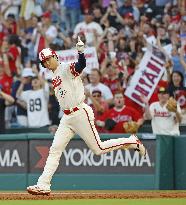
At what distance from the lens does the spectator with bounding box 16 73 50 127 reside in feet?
58.1

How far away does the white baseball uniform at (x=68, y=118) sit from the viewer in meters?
12.4

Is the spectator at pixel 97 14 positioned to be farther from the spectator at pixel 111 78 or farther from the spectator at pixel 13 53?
the spectator at pixel 111 78

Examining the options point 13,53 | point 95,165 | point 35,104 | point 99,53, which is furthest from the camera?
point 13,53

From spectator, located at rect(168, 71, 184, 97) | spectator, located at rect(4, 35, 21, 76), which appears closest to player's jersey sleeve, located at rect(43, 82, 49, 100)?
spectator, located at rect(4, 35, 21, 76)

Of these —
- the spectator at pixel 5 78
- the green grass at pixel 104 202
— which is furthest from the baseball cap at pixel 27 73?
the green grass at pixel 104 202

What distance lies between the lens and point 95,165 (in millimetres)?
15898

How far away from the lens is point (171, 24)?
19.3 meters

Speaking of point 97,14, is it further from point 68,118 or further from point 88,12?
point 68,118

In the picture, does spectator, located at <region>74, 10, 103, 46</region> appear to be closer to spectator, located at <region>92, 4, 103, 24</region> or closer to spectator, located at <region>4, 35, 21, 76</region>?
spectator, located at <region>92, 4, 103, 24</region>

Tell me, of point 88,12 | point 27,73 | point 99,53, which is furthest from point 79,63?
point 88,12

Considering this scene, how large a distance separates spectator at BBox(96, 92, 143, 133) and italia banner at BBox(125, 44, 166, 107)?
0.77 metres

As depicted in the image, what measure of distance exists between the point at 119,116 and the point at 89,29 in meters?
4.15

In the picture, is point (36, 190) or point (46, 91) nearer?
point (36, 190)

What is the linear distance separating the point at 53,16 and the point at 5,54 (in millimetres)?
2930
